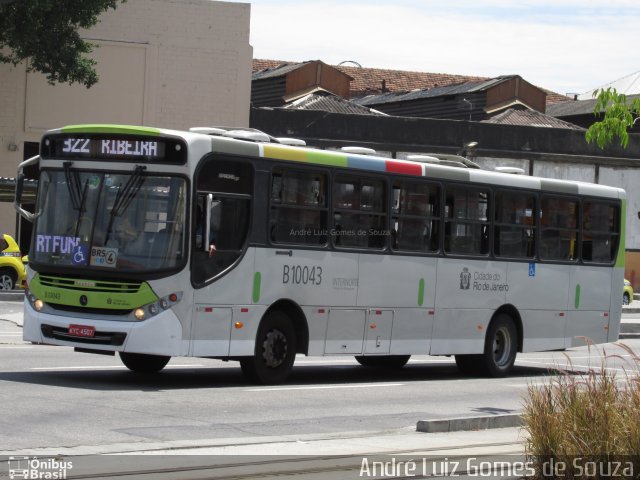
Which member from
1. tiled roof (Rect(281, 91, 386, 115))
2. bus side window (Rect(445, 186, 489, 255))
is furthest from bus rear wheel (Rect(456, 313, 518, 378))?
tiled roof (Rect(281, 91, 386, 115))

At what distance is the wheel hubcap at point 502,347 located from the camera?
20.8 meters

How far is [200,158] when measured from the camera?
1566 centimetres

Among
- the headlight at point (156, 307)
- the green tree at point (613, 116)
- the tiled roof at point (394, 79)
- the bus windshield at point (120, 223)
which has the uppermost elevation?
the tiled roof at point (394, 79)

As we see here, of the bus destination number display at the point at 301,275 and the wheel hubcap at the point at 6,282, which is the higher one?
the bus destination number display at the point at 301,275

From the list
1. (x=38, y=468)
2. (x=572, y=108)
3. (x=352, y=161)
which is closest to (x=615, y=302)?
(x=352, y=161)

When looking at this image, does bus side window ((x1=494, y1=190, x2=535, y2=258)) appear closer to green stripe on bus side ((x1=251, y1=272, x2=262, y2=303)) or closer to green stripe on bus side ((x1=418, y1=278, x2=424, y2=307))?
green stripe on bus side ((x1=418, y1=278, x2=424, y2=307))

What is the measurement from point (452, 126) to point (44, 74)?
53.1 feet

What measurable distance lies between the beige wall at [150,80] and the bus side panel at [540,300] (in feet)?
84.3

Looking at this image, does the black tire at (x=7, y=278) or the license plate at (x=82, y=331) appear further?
the black tire at (x=7, y=278)

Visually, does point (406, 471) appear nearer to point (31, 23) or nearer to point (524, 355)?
point (524, 355)

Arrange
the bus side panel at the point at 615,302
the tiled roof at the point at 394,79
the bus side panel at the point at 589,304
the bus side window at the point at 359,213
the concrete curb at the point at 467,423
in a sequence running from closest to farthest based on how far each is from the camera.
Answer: the concrete curb at the point at 467,423
the bus side window at the point at 359,213
the bus side panel at the point at 589,304
the bus side panel at the point at 615,302
the tiled roof at the point at 394,79

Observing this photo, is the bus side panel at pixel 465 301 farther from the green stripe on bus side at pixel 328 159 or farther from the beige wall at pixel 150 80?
the beige wall at pixel 150 80

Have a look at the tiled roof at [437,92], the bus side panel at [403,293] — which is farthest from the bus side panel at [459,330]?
the tiled roof at [437,92]

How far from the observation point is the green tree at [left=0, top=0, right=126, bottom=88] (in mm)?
39000
